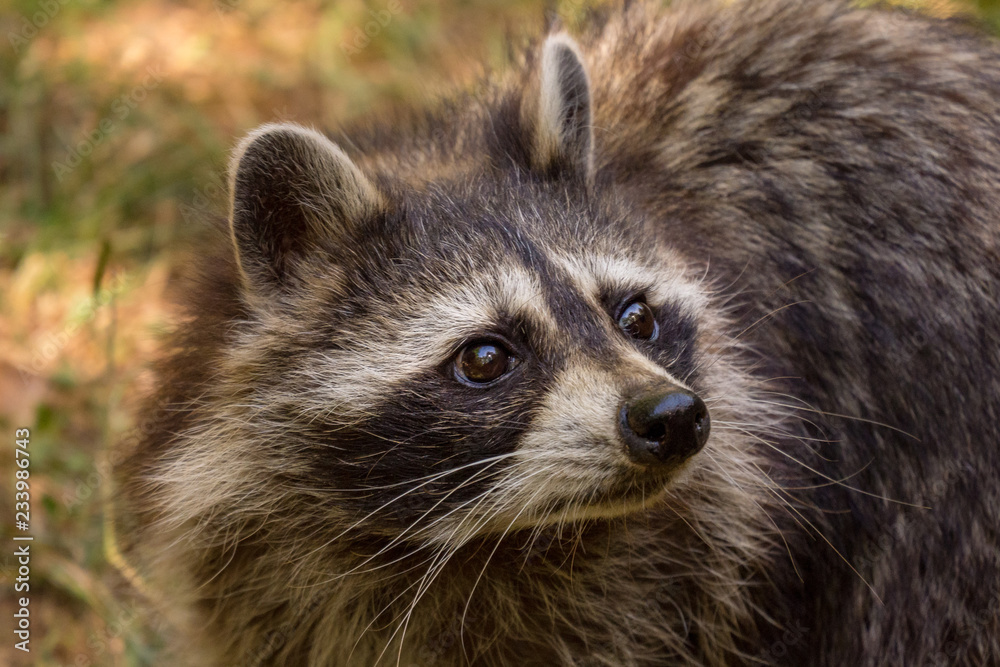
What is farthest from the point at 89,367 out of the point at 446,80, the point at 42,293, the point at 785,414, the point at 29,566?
the point at 785,414

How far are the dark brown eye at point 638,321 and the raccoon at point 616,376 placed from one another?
0.03 ft

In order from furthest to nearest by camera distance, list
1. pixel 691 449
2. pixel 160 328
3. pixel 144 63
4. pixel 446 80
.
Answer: pixel 144 63 → pixel 446 80 → pixel 160 328 → pixel 691 449

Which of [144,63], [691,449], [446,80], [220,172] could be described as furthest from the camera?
[144,63]

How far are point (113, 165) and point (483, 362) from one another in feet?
Answer: 14.0

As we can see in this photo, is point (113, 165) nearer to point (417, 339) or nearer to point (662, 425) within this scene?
point (417, 339)

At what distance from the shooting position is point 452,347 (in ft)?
9.89

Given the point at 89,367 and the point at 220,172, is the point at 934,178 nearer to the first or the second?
the point at 220,172

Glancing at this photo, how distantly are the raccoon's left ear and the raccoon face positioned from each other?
0.17 metres

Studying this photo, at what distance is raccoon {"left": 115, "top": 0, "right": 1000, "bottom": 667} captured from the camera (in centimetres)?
300

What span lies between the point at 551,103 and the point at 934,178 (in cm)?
132

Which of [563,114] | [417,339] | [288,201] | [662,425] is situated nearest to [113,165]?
[288,201]

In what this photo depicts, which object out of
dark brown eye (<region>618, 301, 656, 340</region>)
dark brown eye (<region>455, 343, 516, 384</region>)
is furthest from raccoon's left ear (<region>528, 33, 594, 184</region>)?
dark brown eye (<region>455, 343, 516, 384</region>)

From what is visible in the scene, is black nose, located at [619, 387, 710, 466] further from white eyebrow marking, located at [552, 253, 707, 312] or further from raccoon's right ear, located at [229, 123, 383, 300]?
raccoon's right ear, located at [229, 123, 383, 300]

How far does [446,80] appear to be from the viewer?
506 centimetres
